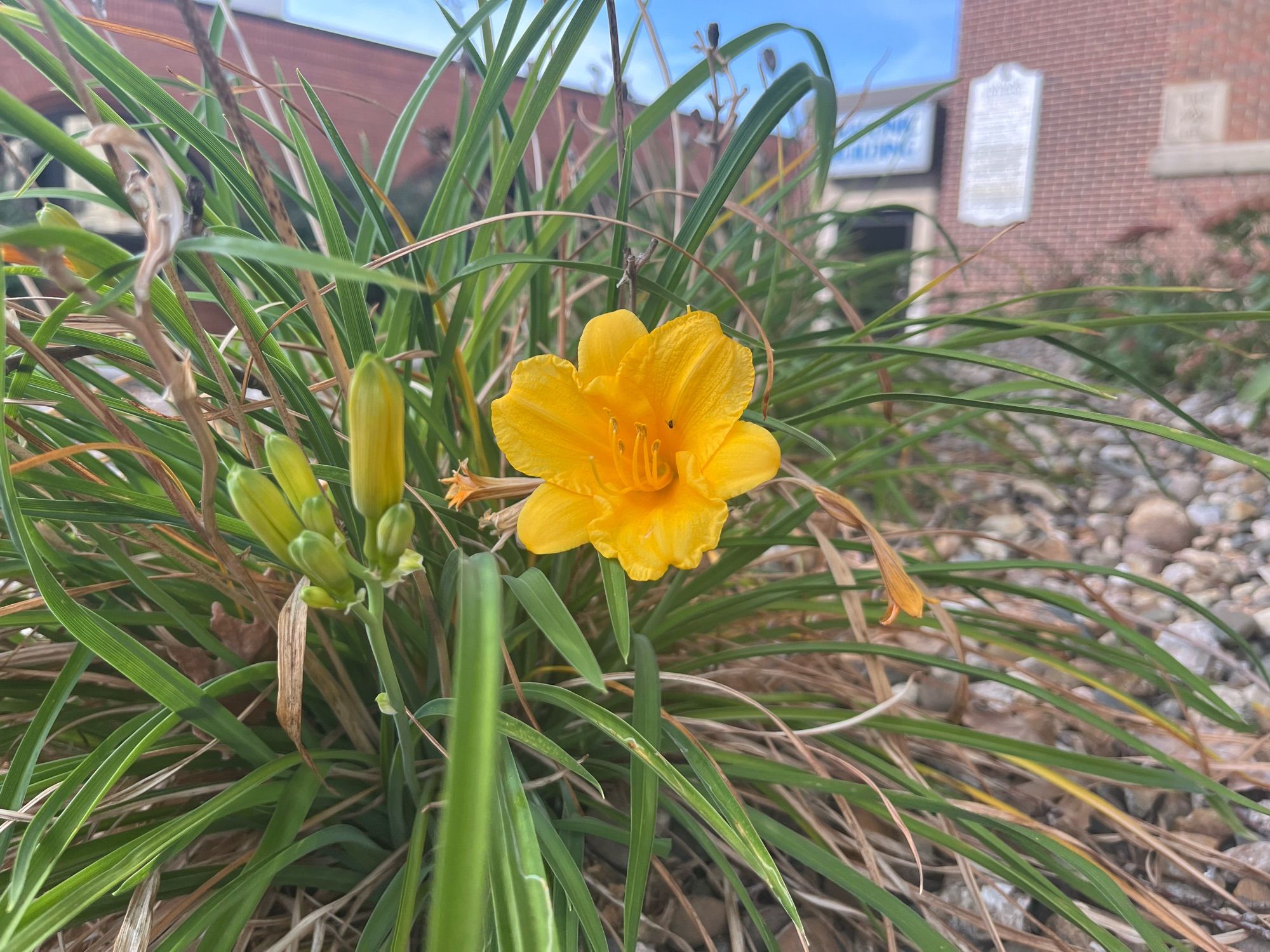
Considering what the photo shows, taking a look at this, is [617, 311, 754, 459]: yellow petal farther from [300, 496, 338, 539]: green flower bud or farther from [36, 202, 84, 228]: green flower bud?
[36, 202, 84, 228]: green flower bud

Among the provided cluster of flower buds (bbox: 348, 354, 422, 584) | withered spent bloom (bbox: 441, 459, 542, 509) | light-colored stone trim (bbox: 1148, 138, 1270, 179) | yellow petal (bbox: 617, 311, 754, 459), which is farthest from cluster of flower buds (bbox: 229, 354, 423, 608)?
light-colored stone trim (bbox: 1148, 138, 1270, 179)


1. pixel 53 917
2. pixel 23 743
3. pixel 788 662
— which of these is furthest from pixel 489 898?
pixel 788 662

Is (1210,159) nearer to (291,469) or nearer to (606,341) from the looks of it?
(606,341)

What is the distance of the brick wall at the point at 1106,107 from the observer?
25.2ft

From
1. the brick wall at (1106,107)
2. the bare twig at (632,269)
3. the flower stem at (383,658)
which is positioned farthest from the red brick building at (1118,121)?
the flower stem at (383,658)

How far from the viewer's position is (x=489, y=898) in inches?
21.0

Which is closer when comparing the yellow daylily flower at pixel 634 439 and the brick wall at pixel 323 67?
the yellow daylily flower at pixel 634 439

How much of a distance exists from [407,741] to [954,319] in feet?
2.16

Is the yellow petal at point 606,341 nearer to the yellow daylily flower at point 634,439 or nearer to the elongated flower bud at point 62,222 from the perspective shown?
the yellow daylily flower at point 634,439

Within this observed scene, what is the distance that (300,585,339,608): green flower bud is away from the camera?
424 mm

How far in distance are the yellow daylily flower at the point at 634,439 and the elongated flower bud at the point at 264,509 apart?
211mm

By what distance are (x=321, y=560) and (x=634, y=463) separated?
0.33 meters

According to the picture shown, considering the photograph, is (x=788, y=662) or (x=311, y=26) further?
(x=311, y=26)

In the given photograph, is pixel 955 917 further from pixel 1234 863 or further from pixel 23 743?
pixel 23 743
